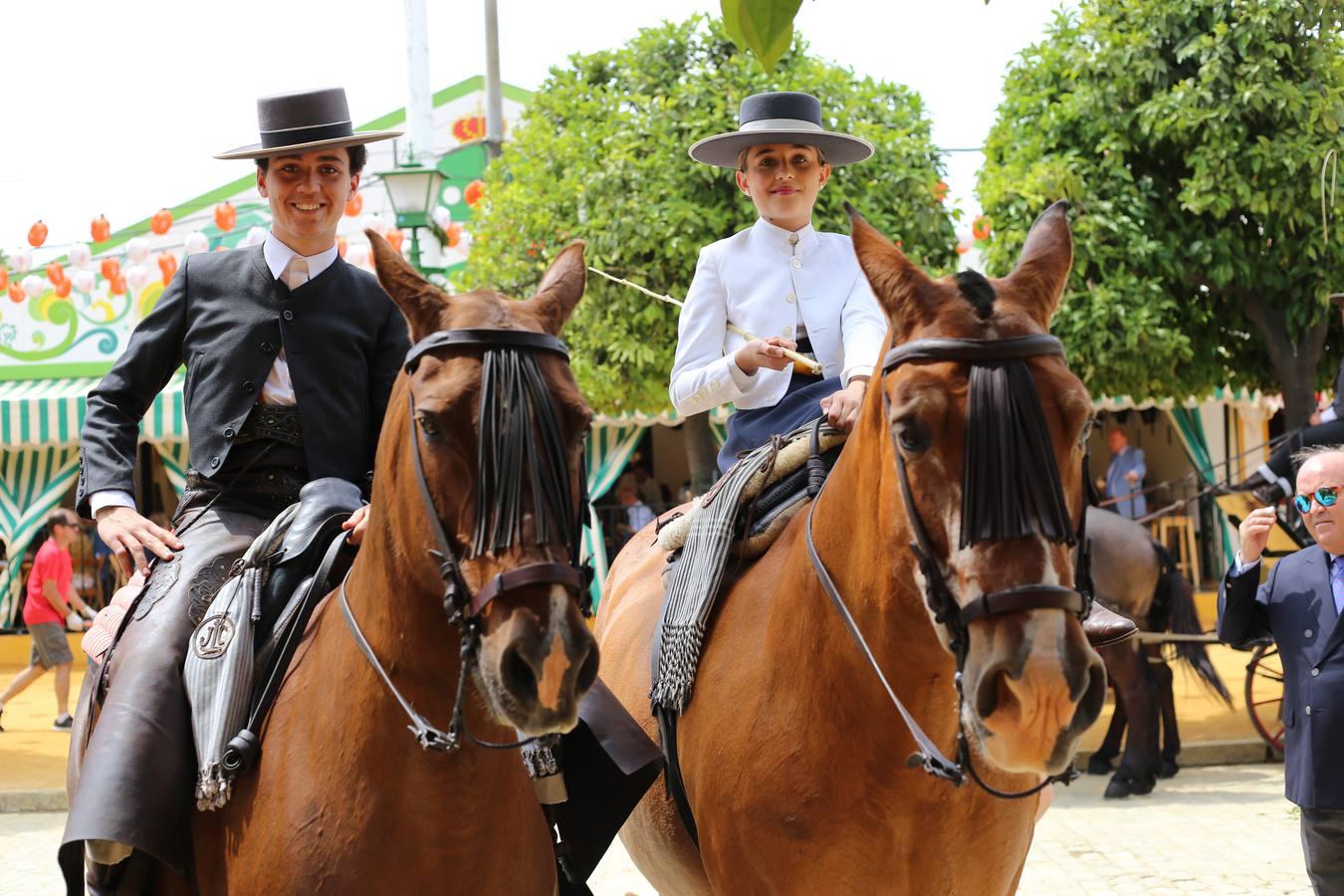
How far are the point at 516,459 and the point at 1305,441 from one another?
7.57 metres

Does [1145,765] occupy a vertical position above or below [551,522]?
below

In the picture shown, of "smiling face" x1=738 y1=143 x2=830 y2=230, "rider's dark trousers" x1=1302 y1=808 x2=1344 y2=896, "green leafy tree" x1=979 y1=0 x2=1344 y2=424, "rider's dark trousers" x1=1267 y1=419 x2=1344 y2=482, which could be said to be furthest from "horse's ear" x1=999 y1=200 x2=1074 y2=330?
"green leafy tree" x1=979 y1=0 x2=1344 y2=424

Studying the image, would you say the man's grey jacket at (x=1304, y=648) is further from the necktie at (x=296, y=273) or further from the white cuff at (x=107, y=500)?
the white cuff at (x=107, y=500)

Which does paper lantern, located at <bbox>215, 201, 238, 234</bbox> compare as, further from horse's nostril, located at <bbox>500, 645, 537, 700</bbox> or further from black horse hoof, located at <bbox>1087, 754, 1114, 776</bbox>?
horse's nostril, located at <bbox>500, 645, 537, 700</bbox>

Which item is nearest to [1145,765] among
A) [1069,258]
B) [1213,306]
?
[1213,306]

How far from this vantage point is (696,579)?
3.63m

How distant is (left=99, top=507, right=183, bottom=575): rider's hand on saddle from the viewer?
328 cm

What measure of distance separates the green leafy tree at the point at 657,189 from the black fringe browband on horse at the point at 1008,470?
9.03m

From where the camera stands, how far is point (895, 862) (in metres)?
2.87

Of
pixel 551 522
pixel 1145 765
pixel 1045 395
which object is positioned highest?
pixel 1045 395

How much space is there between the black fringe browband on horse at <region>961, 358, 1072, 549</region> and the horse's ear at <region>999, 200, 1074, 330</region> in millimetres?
305

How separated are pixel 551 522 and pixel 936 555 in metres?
0.68

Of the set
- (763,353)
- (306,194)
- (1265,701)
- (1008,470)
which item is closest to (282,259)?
(306,194)

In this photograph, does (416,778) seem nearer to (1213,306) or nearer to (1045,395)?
(1045,395)
